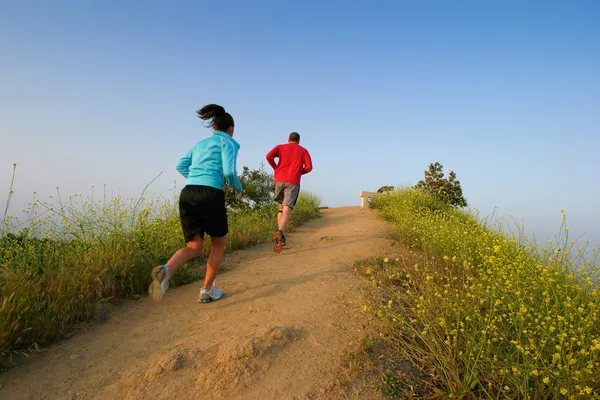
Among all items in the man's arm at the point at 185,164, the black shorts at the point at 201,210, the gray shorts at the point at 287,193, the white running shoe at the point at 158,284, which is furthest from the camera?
the gray shorts at the point at 287,193

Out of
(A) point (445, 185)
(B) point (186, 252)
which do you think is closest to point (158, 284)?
(B) point (186, 252)

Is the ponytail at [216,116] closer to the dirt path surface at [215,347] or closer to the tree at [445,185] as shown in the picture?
the dirt path surface at [215,347]

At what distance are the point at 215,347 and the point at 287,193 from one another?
4.31 metres

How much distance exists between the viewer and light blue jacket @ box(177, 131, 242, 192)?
3734 mm

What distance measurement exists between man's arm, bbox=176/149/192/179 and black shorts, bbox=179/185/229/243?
0.45 metres

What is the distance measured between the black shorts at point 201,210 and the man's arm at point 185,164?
45 centimetres

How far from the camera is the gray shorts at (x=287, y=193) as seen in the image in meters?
6.88

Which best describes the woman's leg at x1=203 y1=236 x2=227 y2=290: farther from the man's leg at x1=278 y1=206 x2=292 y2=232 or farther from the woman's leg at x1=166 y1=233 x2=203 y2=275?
the man's leg at x1=278 y1=206 x2=292 y2=232

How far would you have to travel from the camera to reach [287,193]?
6.93 meters

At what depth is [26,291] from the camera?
3410 millimetres

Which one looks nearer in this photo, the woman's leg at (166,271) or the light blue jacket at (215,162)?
the woman's leg at (166,271)

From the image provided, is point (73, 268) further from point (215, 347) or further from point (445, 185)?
point (445, 185)

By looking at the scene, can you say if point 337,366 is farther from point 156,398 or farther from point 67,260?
point 67,260

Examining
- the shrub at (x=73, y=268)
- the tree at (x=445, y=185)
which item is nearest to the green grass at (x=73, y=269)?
the shrub at (x=73, y=268)
